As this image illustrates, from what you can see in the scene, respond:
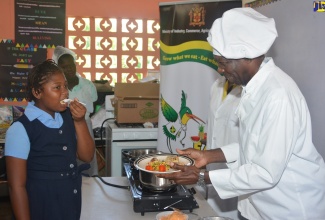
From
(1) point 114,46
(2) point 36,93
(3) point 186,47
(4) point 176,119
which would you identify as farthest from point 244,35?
(1) point 114,46

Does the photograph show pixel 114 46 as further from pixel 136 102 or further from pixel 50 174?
pixel 50 174

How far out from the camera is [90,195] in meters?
1.71

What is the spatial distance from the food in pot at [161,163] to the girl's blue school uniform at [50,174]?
1.10 ft

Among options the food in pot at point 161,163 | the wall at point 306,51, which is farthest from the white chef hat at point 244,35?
the food in pot at point 161,163

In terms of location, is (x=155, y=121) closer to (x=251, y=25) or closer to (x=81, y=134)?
(x=81, y=134)

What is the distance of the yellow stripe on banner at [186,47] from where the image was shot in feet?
9.64

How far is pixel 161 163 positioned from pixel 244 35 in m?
0.65

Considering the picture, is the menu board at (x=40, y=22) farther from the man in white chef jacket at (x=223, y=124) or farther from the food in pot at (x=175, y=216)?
the food in pot at (x=175, y=216)

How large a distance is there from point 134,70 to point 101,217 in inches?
163

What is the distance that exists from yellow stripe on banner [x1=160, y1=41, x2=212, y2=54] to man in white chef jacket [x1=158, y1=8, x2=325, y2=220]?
1518 millimetres

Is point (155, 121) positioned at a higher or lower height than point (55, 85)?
lower

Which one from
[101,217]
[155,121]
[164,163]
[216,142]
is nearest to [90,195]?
[101,217]

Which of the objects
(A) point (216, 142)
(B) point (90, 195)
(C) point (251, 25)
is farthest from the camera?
(A) point (216, 142)

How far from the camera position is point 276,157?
126 centimetres
